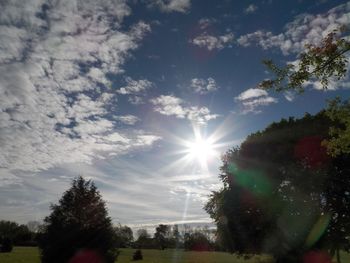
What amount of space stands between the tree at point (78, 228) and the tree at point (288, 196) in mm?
17772

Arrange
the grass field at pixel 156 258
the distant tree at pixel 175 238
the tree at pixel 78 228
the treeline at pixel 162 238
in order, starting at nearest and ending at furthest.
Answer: the tree at pixel 78 228, the grass field at pixel 156 258, the treeline at pixel 162 238, the distant tree at pixel 175 238

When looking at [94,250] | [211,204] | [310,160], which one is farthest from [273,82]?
[211,204]

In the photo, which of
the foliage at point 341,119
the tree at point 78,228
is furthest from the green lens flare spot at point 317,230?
the foliage at point 341,119

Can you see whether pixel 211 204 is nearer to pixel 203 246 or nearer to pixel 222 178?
pixel 222 178

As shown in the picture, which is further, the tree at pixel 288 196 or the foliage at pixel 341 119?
the tree at pixel 288 196

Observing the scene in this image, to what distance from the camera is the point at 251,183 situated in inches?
1763

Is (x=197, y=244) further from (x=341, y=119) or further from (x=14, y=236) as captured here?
(x=341, y=119)

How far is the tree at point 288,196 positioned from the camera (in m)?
41.2

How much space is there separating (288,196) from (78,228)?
2197 centimetres

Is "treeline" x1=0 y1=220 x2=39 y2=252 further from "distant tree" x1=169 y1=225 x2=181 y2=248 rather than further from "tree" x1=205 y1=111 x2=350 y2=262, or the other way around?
"distant tree" x1=169 y1=225 x2=181 y2=248

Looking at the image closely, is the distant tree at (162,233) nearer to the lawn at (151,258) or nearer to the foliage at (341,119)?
the lawn at (151,258)

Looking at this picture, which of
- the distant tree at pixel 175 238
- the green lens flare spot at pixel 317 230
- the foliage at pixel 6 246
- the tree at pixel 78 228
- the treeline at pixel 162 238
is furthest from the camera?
the distant tree at pixel 175 238

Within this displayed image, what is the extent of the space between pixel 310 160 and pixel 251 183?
654 centimetres

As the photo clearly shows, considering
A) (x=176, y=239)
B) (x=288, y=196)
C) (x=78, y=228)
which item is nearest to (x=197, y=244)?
(x=176, y=239)
